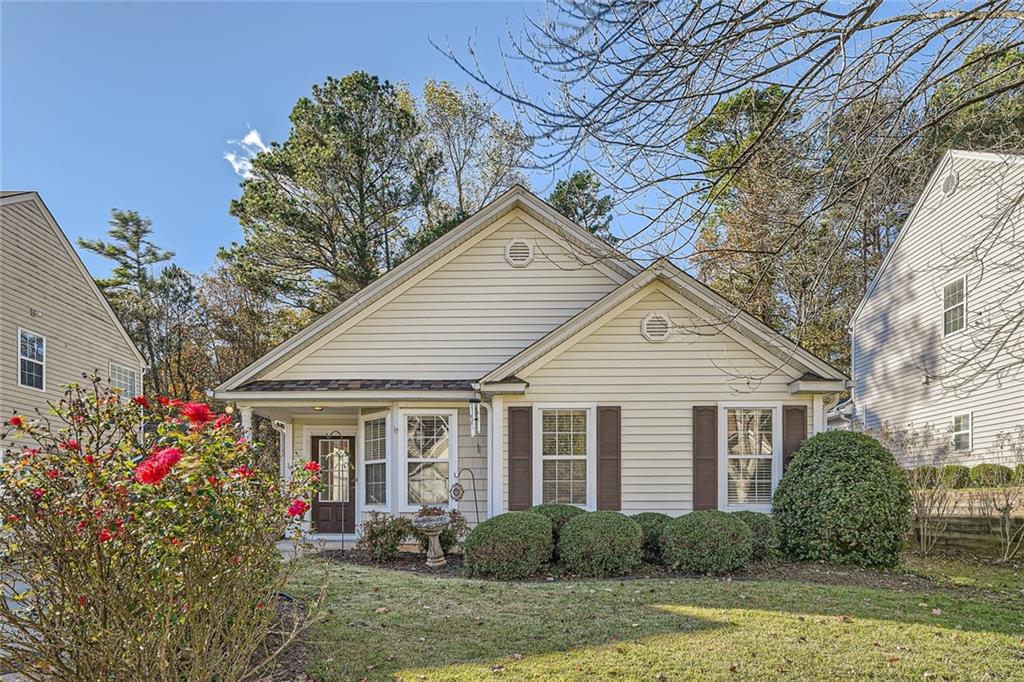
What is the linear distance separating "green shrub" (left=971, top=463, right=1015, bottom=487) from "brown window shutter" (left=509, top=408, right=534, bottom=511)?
8.22 m

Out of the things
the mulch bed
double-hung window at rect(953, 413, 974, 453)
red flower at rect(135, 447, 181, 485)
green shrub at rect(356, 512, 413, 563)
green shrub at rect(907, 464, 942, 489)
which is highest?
red flower at rect(135, 447, 181, 485)

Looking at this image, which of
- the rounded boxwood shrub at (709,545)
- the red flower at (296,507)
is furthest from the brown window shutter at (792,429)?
the red flower at (296,507)

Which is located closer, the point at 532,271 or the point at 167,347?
the point at 532,271

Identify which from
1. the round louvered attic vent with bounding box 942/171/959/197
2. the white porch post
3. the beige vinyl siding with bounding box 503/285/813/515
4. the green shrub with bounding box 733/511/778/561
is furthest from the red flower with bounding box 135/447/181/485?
the green shrub with bounding box 733/511/778/561

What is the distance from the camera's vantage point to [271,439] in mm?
23000

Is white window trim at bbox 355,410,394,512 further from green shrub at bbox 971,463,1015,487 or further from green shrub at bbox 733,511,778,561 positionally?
green shrub at bbox 971,463,1015,487

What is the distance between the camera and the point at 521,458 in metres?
10.6

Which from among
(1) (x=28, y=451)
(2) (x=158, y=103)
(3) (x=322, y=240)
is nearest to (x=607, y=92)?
(1) (x=28, y=451)

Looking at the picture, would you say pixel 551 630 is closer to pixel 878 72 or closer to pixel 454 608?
pixel 454 608

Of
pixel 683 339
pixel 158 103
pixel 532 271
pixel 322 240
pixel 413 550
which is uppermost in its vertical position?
pixel 158 103

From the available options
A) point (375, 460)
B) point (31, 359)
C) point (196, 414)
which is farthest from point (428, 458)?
point (31, 359)

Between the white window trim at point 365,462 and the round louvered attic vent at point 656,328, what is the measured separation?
468 centimetres

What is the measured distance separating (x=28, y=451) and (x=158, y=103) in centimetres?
1424

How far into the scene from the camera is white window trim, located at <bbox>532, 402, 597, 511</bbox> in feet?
34.6
